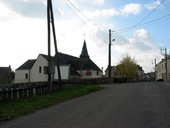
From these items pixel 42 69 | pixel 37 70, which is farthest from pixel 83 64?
pixel 37 70

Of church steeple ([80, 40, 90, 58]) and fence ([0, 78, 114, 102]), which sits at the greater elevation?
church steeple ([80, 40, 90, 58])

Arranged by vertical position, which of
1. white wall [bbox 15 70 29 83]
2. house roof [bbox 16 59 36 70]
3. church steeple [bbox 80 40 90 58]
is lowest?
white wall [bbox 15 70 29 83]

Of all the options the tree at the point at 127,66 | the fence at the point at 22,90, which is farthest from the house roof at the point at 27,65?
the fence at the point at 22,90

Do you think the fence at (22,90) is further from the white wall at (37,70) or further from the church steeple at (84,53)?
the church steeple at (84,53)

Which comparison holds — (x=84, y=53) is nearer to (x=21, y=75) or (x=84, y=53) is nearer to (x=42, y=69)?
(x=42, y=69)

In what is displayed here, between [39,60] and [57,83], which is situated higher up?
[39,60]

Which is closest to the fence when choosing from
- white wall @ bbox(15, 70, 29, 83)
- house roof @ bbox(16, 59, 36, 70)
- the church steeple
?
white wall @ bbox(15, 70, 29, 83)

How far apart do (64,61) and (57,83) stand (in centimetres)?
4030

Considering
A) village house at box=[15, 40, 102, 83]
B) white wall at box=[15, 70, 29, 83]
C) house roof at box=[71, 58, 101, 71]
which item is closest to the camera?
village house at box=[15, 40, 102, 83]

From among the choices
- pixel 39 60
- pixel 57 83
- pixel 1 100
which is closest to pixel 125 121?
pixel 1 100

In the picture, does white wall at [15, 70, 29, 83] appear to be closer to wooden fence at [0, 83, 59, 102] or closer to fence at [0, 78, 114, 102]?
fence at [0, 78, 114, 102]

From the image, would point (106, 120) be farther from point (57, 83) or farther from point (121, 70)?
point (121, 70)

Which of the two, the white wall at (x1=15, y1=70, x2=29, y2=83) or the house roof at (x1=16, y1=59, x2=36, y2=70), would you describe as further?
the house roof at (x1=16, y1=59, x2=36, y2=70)

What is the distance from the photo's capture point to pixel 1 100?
8.05 meters
